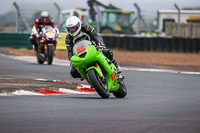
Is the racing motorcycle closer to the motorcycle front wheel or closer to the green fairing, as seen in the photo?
the motorcycle front wheel

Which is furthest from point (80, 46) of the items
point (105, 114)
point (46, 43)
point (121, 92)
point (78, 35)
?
point (46, 43)

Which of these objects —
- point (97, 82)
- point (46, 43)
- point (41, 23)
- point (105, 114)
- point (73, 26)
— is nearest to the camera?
point (105, 114)

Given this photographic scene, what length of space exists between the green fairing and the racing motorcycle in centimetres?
836

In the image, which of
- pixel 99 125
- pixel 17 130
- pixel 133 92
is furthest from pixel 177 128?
pixel 133 92

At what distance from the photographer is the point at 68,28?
29.7ft

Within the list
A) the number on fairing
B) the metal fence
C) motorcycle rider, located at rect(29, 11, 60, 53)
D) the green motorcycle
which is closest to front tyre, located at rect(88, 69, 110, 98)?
the green motorcycle

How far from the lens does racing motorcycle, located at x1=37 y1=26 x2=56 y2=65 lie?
17.1 m

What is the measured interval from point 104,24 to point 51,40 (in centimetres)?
2321

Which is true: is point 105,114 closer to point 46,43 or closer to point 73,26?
point 73,26

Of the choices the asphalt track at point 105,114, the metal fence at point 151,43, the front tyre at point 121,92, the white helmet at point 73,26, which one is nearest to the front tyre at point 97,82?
the asphalt track at point 105,114

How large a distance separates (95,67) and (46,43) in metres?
9.01

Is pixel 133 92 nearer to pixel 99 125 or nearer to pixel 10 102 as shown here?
pixel 10 102

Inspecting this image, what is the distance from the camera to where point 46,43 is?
17.3 metres

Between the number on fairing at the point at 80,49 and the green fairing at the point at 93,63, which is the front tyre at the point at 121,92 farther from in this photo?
the number on fairing at the point at 80,49
